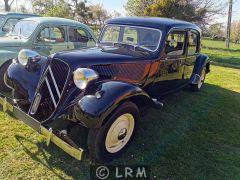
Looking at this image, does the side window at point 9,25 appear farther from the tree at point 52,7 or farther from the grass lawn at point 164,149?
the tree at point 52,7

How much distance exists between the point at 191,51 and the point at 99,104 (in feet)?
11.9

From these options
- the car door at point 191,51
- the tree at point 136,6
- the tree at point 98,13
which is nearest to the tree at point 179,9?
the tree at point 136,6

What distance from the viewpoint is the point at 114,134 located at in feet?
11.8

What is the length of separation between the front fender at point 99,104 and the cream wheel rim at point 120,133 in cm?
28

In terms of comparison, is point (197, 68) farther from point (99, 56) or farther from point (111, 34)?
point (99, 56)

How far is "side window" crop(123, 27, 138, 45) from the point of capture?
498cm

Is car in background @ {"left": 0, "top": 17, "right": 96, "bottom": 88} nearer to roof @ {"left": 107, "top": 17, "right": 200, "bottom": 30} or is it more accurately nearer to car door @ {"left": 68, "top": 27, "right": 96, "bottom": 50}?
car door @ {"left": 68, "top": 27, "right": 96, "bottom": 50}

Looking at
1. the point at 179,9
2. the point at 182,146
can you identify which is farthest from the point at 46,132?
the point at 179,9

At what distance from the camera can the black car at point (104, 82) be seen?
334 centimetres

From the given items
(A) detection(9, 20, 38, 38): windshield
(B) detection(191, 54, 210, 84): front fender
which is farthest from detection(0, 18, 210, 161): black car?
(A) detection(9, 20, 38, 38): windshield

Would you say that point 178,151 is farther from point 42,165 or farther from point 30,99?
point 30,99

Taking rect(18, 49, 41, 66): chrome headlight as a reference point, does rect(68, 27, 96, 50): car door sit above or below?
above

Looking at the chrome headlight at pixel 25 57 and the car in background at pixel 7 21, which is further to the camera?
the car in background at pixel 7 21

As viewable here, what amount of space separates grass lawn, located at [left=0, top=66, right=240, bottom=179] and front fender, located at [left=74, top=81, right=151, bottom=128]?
77 centimetres
